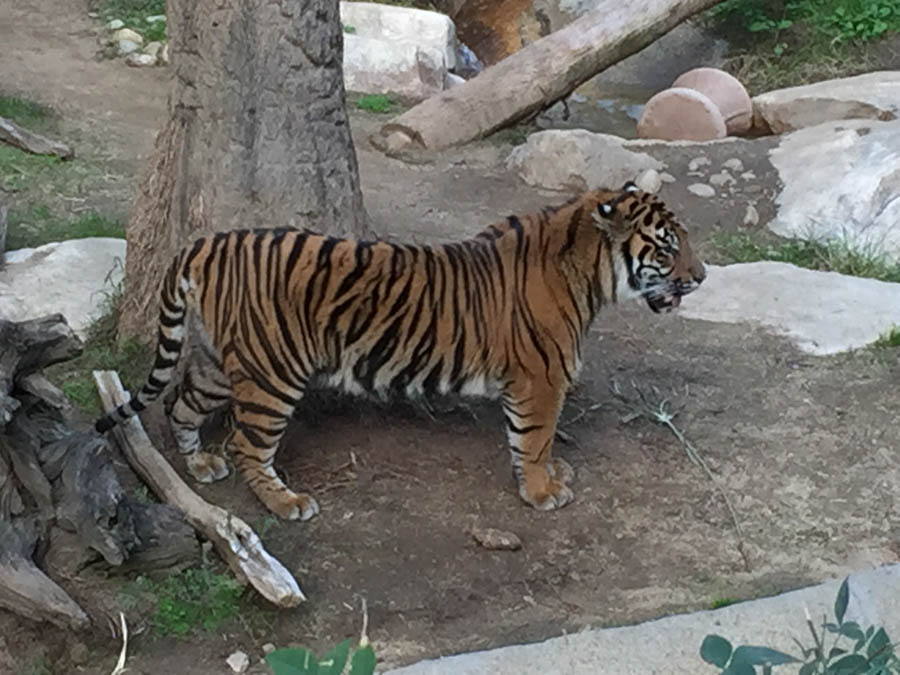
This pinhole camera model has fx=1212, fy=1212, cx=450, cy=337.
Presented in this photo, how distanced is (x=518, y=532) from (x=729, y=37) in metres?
8.75

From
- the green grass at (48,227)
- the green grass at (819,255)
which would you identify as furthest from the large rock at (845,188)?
the green grass at (48,227)

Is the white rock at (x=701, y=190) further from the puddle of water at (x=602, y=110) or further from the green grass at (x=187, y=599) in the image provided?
the green grass at (x=187, y=599)

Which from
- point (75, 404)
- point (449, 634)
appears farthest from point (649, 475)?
point (75, 404)

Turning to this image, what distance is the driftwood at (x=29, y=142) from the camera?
291 inches

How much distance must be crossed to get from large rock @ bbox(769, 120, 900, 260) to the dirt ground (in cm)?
168

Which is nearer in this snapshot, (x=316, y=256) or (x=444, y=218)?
(x=316, y=256)

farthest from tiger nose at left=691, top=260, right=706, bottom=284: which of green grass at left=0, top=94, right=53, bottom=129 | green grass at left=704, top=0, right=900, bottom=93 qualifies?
green grass at left=704, top=0, right=900, bottom=93

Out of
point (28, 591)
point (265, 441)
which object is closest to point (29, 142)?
point (265, 441)

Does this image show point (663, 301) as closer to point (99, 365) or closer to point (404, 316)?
point (404, 316)

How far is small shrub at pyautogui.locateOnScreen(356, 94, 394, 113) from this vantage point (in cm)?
938

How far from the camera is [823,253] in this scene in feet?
22.6

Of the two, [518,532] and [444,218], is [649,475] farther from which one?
[444,218]

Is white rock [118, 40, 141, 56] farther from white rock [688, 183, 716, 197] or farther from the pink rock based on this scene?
white rock [688, 183, 716, 197]

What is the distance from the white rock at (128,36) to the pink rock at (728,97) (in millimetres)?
4520
